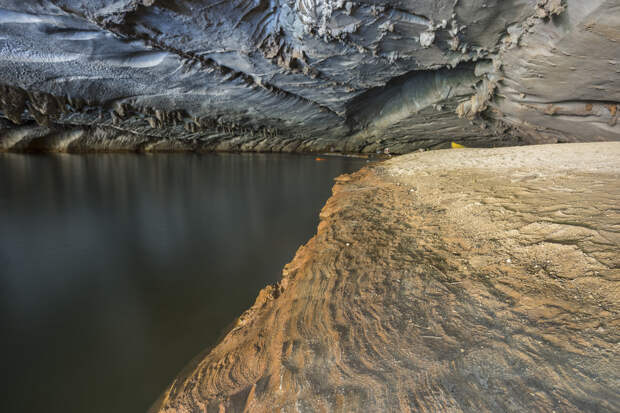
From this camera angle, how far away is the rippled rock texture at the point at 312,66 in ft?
13.7

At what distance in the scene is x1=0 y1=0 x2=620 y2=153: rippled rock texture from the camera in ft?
13.7

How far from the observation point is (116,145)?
10.0m

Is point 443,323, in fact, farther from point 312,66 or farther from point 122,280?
point 312,66

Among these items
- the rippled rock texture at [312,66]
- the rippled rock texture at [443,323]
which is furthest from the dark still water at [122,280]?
the rippled rock texture at [312,66]

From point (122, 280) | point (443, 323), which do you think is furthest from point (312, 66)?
point (443, 323)

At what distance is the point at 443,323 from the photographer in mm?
1055

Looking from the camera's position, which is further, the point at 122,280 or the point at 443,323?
the point at 122,280

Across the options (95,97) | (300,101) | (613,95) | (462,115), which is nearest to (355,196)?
(613,95)

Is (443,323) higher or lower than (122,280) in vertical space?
higher

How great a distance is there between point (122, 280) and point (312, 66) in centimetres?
575

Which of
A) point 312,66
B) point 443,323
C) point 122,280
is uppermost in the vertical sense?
point 312,66

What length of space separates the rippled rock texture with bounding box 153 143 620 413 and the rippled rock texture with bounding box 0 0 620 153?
364 cm

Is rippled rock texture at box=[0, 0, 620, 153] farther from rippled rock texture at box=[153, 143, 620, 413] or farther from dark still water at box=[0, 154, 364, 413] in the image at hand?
rippled rock texture at box=[153, 143, 620, 413]

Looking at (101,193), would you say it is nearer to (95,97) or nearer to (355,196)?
(355,196)
